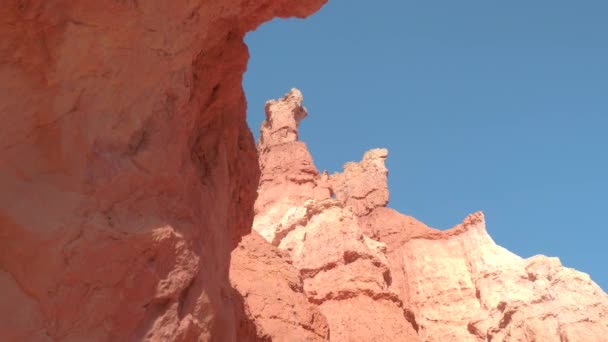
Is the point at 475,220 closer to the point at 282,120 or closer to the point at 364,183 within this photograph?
the point at 364,183

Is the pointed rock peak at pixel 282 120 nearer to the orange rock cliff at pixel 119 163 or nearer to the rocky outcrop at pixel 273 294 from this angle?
the rocky outcrop at pixel 273 294

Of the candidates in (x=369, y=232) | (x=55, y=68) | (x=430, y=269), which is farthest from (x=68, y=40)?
(x=369, y=232)

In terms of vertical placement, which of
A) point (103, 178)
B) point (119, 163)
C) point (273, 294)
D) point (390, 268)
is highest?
point (390, 268)

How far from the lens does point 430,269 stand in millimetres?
35312

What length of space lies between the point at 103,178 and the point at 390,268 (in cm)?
2978

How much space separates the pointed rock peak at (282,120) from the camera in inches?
1705

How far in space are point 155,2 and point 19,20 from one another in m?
0.99

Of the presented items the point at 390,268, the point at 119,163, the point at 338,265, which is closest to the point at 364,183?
the point at 390,268

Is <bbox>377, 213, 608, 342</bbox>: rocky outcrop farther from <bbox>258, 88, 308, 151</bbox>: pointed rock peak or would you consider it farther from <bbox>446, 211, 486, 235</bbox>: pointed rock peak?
<bbox>258, 88, 308, 151</bbox>: pointed rock peak

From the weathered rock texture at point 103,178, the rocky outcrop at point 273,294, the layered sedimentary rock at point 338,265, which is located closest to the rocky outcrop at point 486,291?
the layered sedimentary rock at point 338,265

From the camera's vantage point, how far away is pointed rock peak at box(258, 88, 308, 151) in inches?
1705

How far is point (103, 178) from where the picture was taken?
4273mm

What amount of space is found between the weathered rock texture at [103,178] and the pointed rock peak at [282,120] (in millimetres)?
37451

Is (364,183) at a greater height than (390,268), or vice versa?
(364,183)
